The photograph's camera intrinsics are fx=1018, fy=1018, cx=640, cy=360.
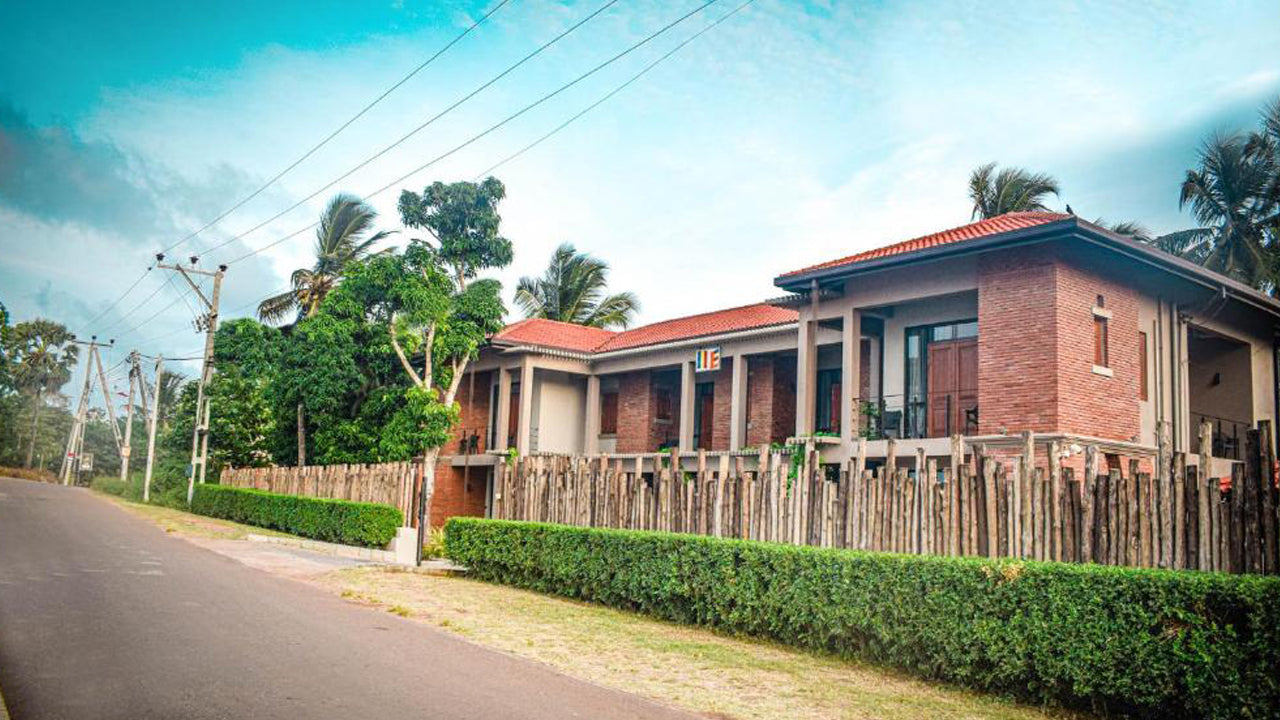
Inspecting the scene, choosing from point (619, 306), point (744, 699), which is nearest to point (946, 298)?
point (744, 699)

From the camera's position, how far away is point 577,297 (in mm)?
46125

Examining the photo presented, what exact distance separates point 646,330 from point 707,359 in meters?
5.53

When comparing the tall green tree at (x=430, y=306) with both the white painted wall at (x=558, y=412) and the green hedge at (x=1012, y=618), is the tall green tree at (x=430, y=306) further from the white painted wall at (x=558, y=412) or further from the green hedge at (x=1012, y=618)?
the green hedge at (x=1012, y=618)

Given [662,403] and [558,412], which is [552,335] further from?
[662,403]

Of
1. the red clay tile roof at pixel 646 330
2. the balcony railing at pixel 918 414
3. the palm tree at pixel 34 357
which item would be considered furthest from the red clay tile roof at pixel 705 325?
the palm tree at pixel 34 357

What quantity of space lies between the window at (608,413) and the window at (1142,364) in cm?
1642

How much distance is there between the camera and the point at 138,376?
56.7 metres

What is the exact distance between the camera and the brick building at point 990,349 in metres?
17.5

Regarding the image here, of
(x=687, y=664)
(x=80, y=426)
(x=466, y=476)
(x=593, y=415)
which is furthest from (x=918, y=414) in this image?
(x=80, y=426)

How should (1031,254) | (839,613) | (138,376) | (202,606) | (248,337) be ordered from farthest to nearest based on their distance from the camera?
(138,376) < (248,337) < (1031,254) < (202,606) < (839,613)

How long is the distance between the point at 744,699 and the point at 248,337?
35795 millimetres

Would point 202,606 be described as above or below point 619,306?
below

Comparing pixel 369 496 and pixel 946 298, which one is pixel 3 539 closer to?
pixel 369 496

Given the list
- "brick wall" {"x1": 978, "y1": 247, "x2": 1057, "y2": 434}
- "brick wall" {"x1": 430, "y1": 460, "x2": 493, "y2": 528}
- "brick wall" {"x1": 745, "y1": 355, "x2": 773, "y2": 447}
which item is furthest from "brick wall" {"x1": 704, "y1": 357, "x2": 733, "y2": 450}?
"brick wall" {"x1": 978, "y1": 247, "x2": 1057, "y2": 434}
